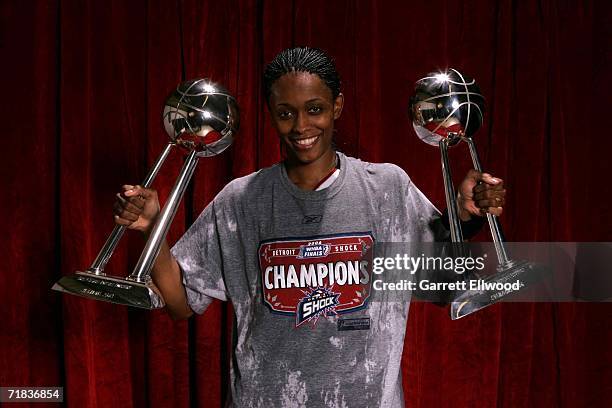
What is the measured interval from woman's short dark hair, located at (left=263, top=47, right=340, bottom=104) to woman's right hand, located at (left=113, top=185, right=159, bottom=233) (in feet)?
0.93

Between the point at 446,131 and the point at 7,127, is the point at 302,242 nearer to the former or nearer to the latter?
the point at 446,131

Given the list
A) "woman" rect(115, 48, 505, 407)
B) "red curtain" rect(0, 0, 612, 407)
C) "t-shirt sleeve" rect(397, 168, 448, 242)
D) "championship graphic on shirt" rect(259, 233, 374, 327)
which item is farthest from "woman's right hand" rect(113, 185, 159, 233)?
"red curtain" rect(0, 0, 612, 407)

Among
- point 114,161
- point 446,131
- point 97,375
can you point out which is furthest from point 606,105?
point 97,375

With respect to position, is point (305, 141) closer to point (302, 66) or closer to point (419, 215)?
point (302, 66)

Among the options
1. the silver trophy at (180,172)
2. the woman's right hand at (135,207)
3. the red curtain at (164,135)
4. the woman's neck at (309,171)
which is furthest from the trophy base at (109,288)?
the red curtain at (164,135)

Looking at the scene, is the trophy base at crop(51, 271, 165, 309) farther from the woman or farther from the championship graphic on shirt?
the championship graphic on shirt

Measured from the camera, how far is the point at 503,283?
1.07 metres

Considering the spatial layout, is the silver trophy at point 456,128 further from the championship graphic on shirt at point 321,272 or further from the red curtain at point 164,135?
the red curtain at point 164,135

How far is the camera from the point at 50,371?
5.71 ft

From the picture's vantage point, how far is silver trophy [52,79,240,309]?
1089 millimetres

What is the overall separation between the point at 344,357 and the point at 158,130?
86 cm

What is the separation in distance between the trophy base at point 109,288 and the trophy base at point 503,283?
522 millimetres

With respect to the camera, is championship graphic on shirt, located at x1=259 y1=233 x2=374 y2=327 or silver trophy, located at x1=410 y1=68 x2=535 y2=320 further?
championship graphic on shirt, located at x1=259 y1=233 x2=374 y2=327

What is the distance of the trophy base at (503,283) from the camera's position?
1.07m
